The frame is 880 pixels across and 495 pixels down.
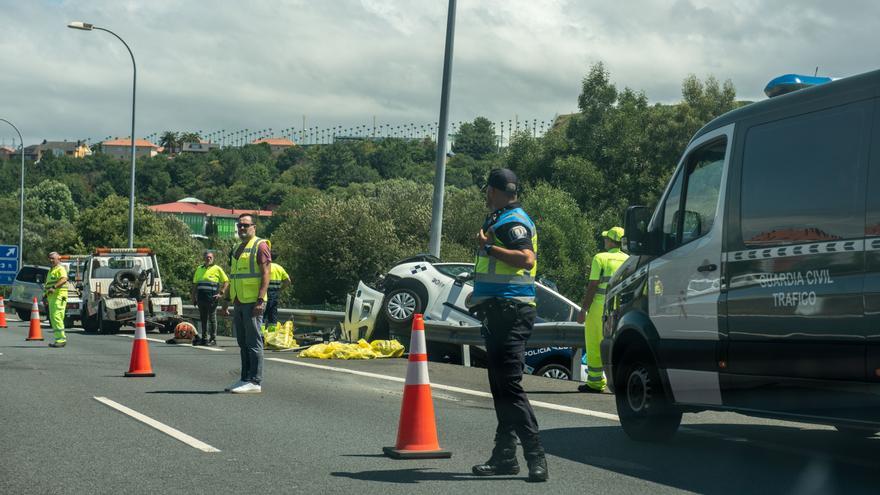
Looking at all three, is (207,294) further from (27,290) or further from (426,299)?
(27,290)

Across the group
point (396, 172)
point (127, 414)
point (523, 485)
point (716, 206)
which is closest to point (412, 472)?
point (523, 485)

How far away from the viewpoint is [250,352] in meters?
12.1

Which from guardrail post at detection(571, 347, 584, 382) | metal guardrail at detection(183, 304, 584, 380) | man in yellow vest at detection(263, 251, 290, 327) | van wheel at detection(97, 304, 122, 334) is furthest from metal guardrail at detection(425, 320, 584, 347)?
van wheel at detection(97, 304, 122, 334)

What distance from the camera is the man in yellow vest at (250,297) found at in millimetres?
12023

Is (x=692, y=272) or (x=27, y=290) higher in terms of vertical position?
(x=692, y=272)

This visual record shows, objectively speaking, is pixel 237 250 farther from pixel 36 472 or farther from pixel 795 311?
pixel 795 311

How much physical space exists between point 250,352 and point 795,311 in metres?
6.88

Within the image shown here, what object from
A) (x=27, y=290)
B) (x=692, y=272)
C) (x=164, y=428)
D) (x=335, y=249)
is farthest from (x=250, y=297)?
(x=335, y=249)

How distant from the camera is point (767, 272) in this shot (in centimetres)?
687

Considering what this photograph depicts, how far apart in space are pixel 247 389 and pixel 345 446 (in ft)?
12.7

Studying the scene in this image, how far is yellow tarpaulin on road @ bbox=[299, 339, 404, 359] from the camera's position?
16.9 metres

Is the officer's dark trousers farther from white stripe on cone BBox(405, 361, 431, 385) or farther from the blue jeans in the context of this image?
the blue jeans

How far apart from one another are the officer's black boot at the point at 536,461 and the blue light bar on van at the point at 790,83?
2736mm

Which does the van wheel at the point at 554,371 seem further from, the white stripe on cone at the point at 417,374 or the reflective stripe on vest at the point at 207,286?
the reflective stripe on vest at the point at 207,286
